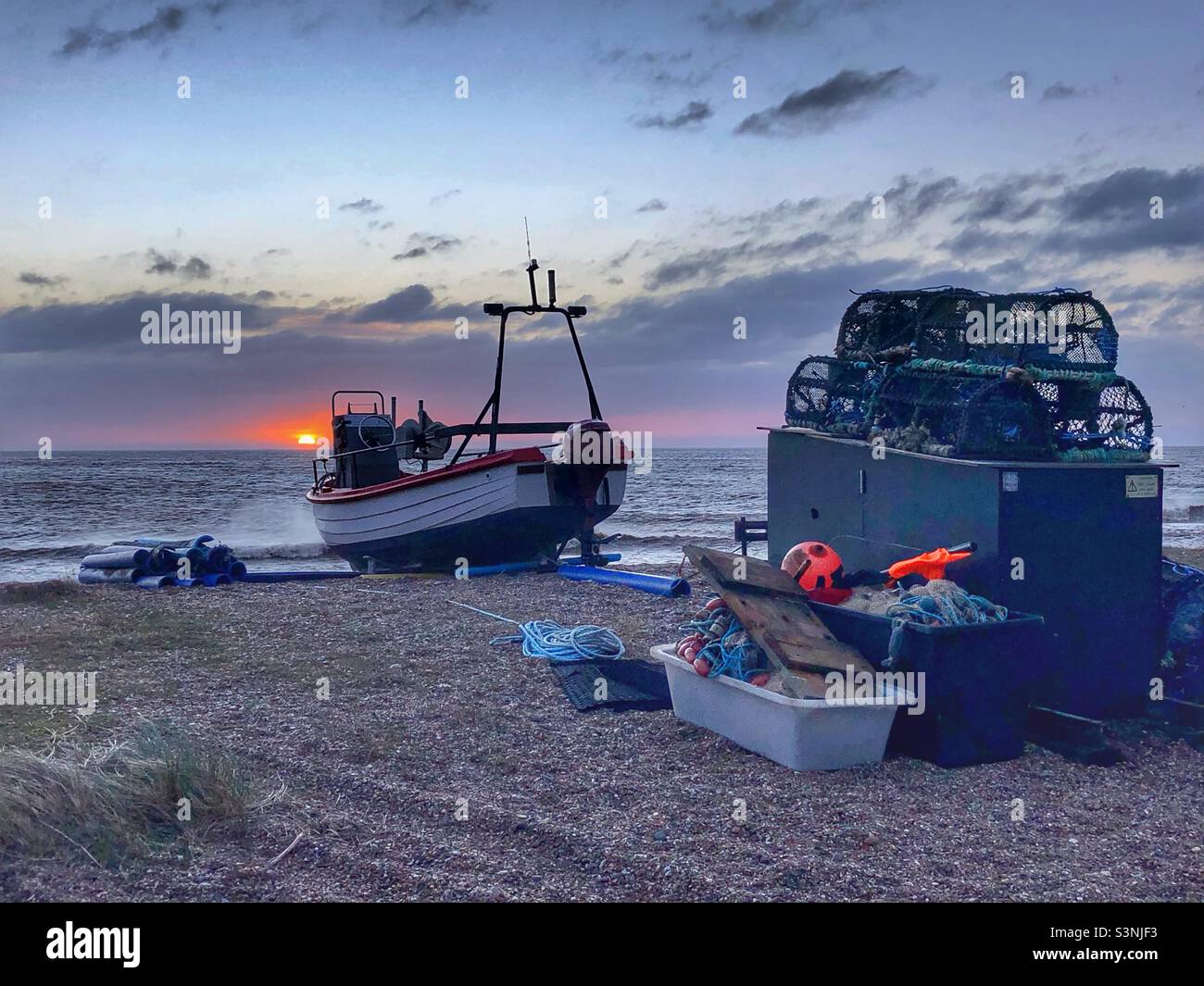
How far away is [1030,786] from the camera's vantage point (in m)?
4.97

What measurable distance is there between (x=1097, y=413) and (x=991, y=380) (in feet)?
3.02

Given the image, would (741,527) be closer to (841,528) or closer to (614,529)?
(841,528)

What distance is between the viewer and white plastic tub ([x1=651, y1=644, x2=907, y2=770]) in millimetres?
4973

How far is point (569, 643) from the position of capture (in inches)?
307

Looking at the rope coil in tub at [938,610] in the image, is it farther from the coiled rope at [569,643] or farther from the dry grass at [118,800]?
the dry grass at [118,800]

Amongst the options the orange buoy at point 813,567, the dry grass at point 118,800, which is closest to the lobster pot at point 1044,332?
the orange buoy at point 813,567

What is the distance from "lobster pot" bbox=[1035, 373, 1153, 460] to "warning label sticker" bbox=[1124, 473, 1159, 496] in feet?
0.93

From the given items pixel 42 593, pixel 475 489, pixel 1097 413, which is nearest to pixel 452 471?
pixel 475 489

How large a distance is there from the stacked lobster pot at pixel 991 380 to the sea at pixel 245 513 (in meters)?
9.92

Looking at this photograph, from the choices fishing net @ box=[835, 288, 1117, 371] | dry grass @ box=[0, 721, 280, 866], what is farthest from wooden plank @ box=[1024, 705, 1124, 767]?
dry grass @ box=[0, 721, 280, 866]

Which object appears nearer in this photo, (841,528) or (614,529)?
(841,528)
